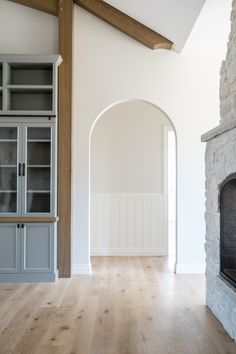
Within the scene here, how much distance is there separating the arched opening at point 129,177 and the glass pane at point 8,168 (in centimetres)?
168

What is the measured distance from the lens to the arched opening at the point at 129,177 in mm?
5594

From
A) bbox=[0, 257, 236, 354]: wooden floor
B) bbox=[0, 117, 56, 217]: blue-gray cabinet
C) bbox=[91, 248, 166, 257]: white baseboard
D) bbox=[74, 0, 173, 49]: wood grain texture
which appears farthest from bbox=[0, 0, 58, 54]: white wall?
bbox=[91, 248, 166, 257]: white baseboard

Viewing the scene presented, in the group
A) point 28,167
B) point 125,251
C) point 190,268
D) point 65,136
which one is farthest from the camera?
point 125,251

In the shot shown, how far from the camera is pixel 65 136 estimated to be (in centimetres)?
428

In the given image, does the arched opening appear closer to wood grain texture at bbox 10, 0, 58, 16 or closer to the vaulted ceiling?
the vaulted ceiling

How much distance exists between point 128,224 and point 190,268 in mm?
1463

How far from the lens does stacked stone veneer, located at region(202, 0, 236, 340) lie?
2535 millimetres

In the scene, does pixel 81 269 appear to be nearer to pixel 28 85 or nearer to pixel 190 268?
pixel 190 268

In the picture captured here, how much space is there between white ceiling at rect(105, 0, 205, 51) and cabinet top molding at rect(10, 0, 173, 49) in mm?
63

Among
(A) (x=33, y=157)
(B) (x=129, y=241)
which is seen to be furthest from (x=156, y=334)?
(B) (x=129, y=241)

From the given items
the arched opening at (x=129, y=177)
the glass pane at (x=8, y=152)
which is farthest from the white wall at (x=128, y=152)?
the glass pane at (x=8, y=152)

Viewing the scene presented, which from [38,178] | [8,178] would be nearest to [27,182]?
[38,178]

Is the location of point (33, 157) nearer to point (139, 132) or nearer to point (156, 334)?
point (139, 132)

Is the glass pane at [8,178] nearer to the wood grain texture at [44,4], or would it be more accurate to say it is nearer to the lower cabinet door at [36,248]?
the lower cabinet door at [36,248]
